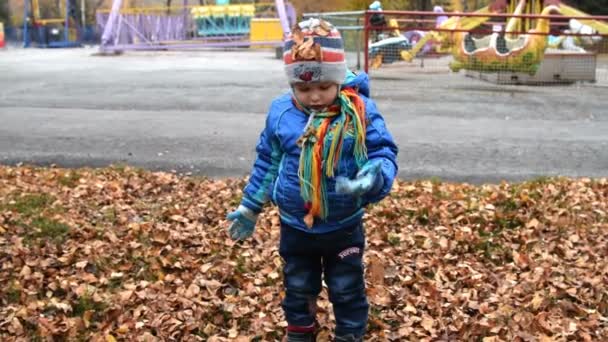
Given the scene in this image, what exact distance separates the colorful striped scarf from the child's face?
0.12ft

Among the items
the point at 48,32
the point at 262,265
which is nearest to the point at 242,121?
the point at 262,265

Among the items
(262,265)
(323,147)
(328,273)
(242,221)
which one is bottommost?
(262,265)

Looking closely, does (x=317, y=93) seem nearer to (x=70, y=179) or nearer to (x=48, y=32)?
(x=70, y=179)

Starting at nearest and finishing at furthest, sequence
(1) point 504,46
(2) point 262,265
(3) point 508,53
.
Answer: (2) point 262,265 < (3) point 508,53 < (1) point 504,46

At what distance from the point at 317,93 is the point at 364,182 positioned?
17.7 inches

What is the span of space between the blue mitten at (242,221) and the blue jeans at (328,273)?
150 millimetres

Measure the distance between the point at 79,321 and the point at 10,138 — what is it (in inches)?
239

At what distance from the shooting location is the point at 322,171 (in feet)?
10.9

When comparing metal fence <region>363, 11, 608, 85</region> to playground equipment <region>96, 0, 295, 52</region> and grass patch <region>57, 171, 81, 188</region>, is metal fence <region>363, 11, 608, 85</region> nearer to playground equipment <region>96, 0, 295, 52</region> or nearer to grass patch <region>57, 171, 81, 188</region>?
grass patch <region>57, 171, 81, 188</region>

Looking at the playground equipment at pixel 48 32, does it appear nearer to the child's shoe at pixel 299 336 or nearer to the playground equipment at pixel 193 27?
the playground equipment at pixel 193 27

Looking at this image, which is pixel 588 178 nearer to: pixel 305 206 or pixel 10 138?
pixel 305 206

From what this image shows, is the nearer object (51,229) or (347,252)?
(347,252)

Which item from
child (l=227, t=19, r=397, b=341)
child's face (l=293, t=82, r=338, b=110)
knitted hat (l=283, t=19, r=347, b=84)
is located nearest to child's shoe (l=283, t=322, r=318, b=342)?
child (l=227, t=19, r=397, b=341)

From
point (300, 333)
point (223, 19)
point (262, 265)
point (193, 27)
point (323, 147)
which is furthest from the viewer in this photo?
point (193, 27)
